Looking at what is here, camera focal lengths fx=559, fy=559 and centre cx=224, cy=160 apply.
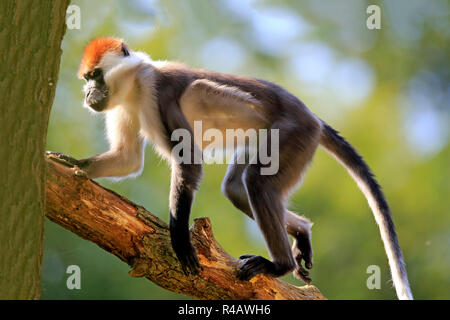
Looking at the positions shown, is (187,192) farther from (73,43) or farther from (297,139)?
(73,43)

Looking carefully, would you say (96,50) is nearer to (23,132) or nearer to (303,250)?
(23,132)

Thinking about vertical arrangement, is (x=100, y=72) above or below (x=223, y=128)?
above

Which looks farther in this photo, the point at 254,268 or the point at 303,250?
the point at 303,250

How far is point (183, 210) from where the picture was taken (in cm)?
460

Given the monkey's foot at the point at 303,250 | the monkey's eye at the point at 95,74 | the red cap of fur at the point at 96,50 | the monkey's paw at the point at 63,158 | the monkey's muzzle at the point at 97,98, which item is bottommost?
the monkey's foot at the point at 303,250

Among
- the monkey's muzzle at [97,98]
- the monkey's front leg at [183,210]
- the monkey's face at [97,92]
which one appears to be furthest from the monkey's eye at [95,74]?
the monkey's front leg at [183,210]

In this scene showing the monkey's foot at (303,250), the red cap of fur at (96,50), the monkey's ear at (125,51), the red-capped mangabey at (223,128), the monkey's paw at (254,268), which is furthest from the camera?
the monkey's foot at (303,250)

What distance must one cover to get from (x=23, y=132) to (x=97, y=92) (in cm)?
240

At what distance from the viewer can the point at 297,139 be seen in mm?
5172

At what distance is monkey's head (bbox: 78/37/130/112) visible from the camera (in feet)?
17.0

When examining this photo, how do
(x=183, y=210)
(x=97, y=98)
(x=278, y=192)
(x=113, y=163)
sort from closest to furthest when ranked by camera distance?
(x=183, y=210) < (x=278, y=192) < (x=97, y=98) < (x=113, y=163)

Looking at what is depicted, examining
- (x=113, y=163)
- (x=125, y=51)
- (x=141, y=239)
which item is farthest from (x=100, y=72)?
(x=141, y=239)

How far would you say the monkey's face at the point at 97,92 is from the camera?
5188 mm

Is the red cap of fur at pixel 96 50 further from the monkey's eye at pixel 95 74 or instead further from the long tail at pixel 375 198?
the long tail at pixel 375 198
